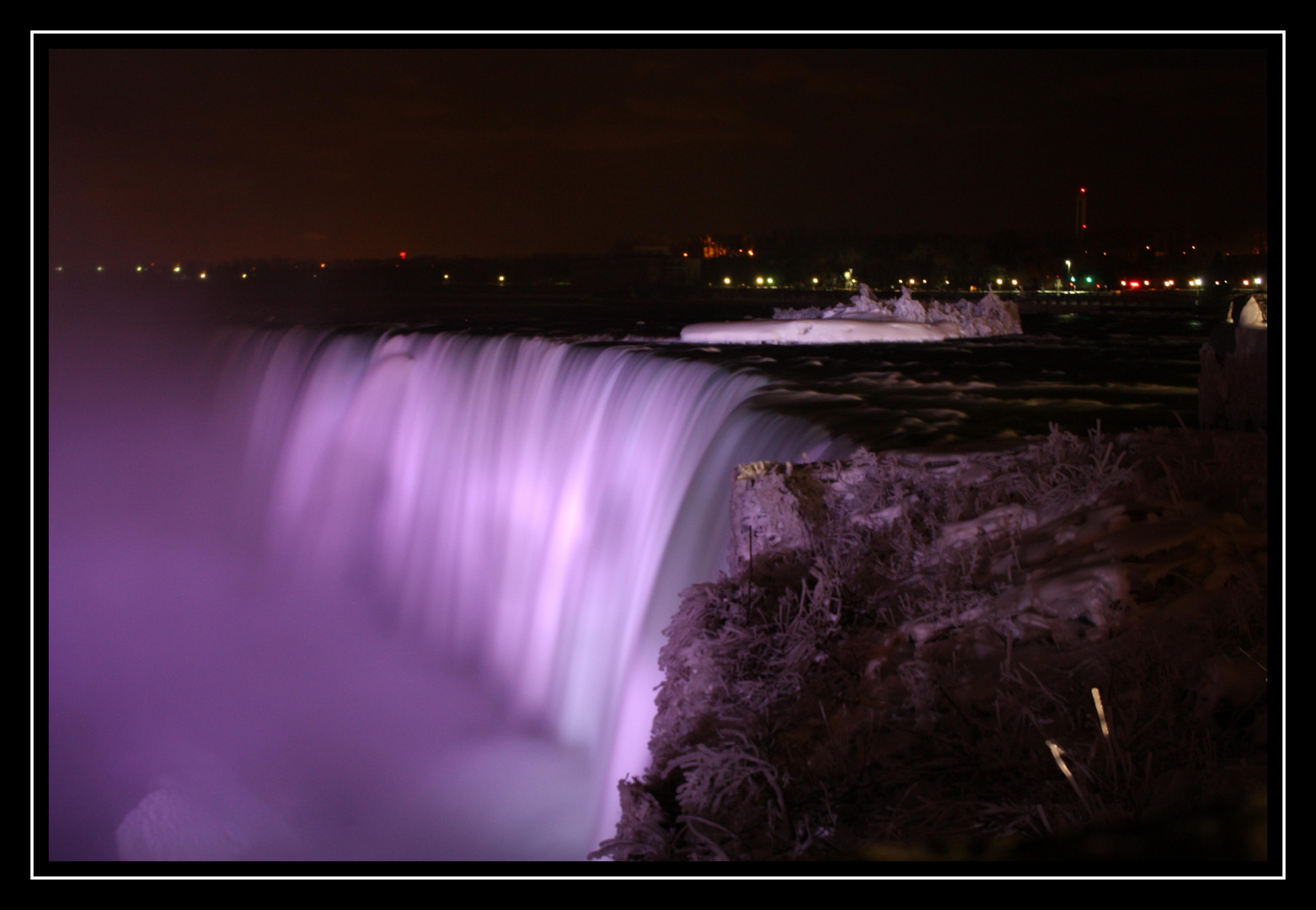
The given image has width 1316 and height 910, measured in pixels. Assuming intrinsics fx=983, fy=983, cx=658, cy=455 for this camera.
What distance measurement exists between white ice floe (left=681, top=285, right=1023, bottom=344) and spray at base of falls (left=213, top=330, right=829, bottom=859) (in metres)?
3.81

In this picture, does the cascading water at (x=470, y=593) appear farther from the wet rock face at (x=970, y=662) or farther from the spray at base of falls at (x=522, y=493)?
the wet rock face at (x=970, y=662)

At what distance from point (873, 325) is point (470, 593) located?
965 centimetres

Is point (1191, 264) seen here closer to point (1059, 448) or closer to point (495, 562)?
point (495, 562)

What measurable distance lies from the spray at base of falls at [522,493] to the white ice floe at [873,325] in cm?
381

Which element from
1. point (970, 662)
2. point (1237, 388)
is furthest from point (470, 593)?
point (970, 662)

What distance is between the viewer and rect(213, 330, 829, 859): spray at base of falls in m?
8.82

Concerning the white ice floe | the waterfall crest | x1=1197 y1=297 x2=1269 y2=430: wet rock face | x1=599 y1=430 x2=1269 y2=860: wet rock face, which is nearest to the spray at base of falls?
the waterfall crest

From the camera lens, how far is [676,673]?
4.98 m

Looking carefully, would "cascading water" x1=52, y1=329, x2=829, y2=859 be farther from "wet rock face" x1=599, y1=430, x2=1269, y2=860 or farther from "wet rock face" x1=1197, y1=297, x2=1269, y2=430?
"wet rock face" x1=1197, y1=297, x2=1269, y2=430

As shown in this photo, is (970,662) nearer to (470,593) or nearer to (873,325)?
(470,593)

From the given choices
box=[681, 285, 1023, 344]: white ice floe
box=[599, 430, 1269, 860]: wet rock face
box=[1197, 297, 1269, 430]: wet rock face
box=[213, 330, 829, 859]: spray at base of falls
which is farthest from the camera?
box=[681, 285, 1023, 344]: white ice floe

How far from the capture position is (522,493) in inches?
575

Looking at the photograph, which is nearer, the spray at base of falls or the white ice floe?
the spray at base of falls
